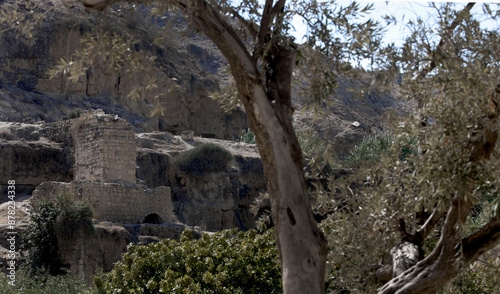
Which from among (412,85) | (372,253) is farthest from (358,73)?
(372,253)

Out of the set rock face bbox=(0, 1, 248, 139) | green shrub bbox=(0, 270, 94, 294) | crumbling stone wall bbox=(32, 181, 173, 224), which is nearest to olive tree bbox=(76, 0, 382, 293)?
green shrub bbox=(0, 270, 94, 294)

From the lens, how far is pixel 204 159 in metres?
26.9

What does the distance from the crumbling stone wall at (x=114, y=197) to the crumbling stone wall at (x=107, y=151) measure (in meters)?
0.81

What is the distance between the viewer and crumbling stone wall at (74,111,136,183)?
17484 mm

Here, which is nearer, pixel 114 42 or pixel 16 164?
pixel 114 42

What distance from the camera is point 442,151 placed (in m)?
4.00

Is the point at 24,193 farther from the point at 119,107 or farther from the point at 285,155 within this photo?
the point at 285,155

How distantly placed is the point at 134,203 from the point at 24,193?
563cm

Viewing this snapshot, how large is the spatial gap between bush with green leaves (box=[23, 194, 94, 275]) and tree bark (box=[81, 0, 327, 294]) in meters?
9.87

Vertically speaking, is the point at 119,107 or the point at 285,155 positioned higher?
the point at 119,107

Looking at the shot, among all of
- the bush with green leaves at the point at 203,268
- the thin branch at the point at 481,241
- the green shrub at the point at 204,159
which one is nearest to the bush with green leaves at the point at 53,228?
the bush with green leaves at the point at 203,268

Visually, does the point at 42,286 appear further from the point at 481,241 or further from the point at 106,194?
the point at 481,241

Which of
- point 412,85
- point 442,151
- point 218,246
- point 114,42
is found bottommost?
point 218,246

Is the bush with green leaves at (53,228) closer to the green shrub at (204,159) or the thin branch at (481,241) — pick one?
the thin branch at (481,241)
